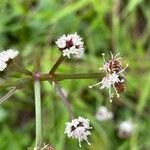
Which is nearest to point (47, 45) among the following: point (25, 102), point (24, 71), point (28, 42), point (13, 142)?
point (28, 42)

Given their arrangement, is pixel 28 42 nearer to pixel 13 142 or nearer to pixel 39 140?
pixel 13 142

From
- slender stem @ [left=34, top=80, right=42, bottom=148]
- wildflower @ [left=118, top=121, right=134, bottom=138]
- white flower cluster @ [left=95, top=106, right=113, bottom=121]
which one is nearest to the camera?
slender stem @ [left=34, top=80, right=42, bottom=148]

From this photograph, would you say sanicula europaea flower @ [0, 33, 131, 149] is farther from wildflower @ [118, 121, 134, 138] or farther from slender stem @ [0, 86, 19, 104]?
wildflower @ [118, 121, 134, 138]

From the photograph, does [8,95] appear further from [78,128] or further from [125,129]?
[125,129]

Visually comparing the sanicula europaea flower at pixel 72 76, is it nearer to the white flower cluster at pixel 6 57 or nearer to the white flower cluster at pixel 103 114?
the white flower cluster at pixel 6 57

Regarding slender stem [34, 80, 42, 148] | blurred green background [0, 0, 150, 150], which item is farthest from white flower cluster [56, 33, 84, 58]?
blurred green background [0, 0, 150, 150]

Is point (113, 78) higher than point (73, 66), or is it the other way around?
point (73, 66)

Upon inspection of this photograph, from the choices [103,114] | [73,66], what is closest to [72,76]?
[103,114]
